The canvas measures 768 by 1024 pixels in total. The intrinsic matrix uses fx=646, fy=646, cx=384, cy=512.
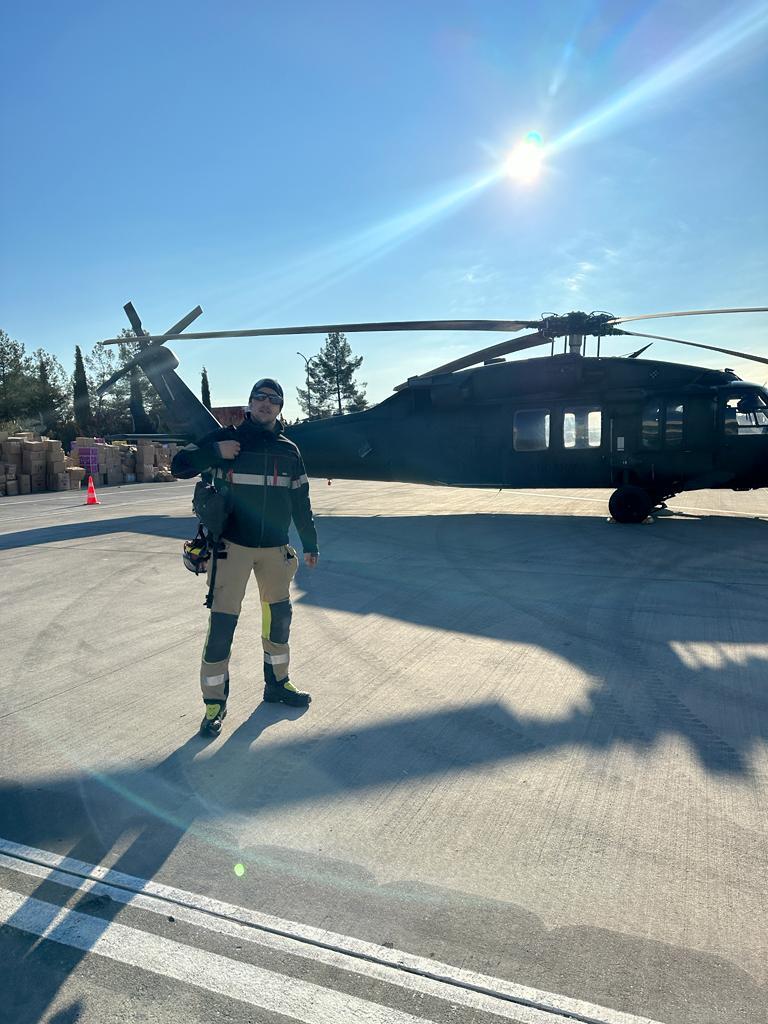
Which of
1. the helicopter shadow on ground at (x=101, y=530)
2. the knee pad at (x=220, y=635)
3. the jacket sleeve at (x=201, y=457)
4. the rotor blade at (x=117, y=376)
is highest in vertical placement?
the rotor blade at (x=117, y=376)

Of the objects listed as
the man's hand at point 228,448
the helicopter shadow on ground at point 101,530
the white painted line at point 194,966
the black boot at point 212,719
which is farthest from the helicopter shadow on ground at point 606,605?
the helicopter shadow on ground at point 101,530

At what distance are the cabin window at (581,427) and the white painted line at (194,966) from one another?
1057 centimetres

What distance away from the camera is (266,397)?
403cm

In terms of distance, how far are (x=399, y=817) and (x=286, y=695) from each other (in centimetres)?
141

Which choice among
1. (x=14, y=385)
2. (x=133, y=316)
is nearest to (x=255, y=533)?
(x=133, y=316)

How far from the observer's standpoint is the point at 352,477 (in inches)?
545

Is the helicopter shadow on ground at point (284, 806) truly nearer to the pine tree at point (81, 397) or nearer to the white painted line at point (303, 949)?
the white painted line at point (303, 949)

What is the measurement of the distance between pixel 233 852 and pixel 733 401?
34.8ft

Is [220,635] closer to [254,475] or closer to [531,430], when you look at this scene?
[254,475]

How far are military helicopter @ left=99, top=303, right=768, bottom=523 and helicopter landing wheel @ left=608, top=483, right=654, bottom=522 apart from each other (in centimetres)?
2

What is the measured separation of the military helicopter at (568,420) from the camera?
34.6ft

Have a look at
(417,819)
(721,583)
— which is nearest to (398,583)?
(721,583)

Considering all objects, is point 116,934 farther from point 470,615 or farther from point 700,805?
point 470,615

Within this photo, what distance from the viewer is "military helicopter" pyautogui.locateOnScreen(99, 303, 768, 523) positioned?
1054 centimetres
